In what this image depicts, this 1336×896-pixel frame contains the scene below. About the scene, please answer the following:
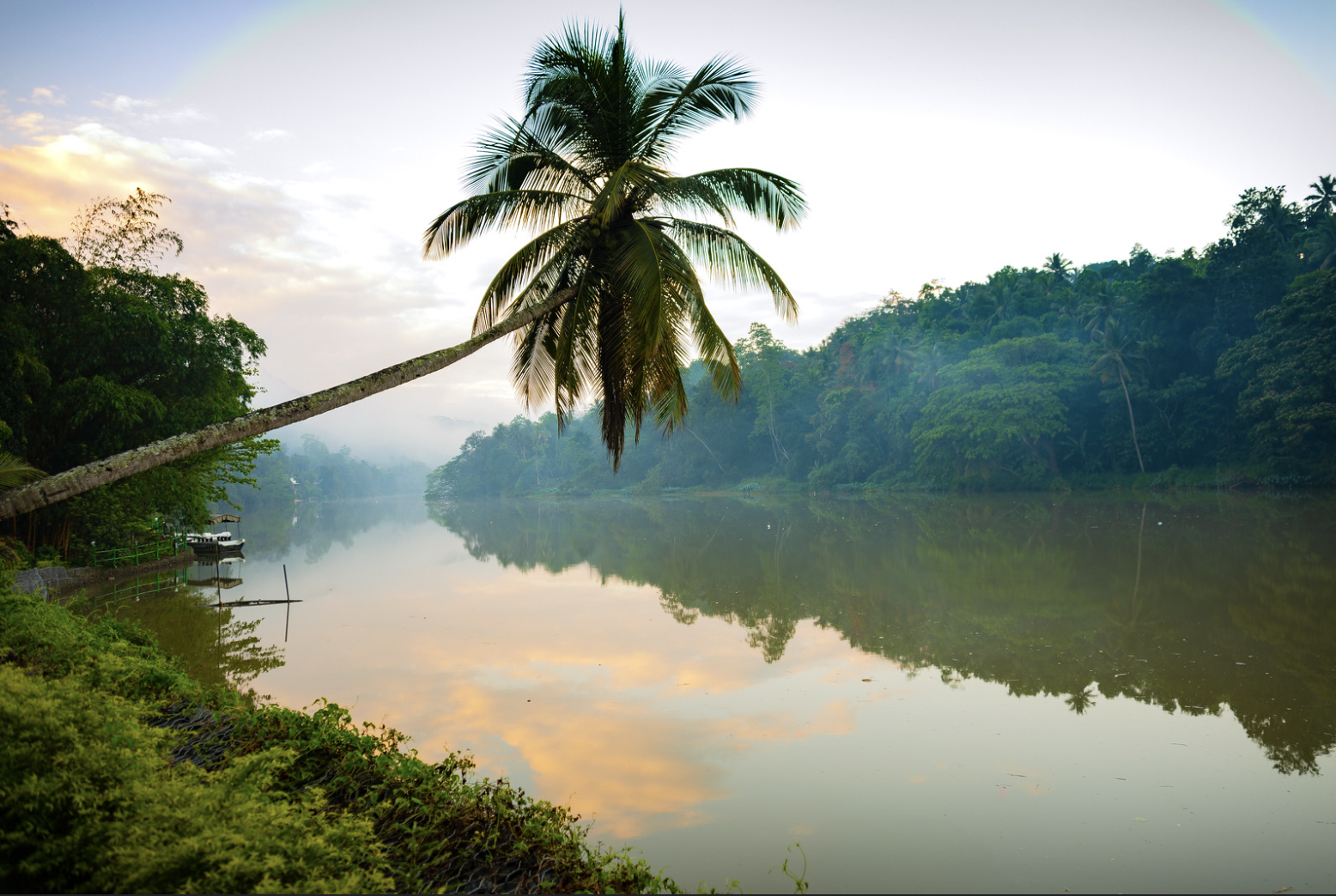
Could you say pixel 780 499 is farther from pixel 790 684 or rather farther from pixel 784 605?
pixel 790 684

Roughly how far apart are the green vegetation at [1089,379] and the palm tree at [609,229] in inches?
1015

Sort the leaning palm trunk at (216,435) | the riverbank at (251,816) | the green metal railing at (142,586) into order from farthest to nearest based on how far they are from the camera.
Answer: the green metal railing at (142,586), the leaning palm trunk at (216,435), the riverbank at (251,816)

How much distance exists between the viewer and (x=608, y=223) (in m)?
7.84

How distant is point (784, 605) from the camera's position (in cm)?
1258

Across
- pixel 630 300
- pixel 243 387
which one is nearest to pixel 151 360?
pixel 243 387

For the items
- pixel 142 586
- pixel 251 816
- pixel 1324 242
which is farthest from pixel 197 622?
pixel 1324 242

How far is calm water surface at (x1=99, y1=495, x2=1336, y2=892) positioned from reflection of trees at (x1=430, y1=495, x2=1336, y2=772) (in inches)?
2.6

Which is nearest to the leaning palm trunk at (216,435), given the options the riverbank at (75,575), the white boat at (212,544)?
the riverbank at (75,575)

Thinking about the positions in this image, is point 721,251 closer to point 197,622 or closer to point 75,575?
point 197,622

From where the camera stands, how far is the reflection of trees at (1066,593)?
7344 millimetres

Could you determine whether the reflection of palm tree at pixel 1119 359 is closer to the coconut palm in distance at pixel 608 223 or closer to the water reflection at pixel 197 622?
the coconut palm in distance at pixel 608 223

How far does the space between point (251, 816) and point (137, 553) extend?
21727 mm

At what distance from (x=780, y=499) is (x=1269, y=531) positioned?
29.6 m

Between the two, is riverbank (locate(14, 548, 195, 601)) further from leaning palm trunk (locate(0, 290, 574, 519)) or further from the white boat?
leaning palm trunk (locate(0, 290, 574, 519))
